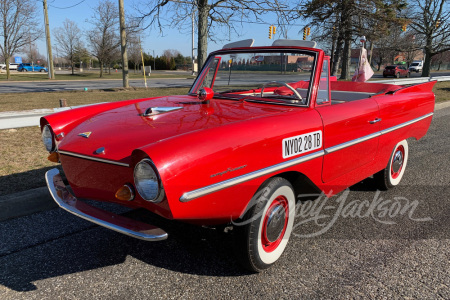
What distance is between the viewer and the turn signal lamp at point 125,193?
83.7 inches

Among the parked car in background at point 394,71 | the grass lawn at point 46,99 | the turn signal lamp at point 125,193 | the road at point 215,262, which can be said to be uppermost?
the parked car in background at point 394,71

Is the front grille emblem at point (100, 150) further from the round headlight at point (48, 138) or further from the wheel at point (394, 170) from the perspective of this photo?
the wheel at point (394, 170)

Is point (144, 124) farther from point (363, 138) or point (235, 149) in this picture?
point (363, 138)

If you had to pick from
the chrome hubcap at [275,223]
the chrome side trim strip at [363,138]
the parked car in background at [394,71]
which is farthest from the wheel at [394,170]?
the parked car in background at [394,71]

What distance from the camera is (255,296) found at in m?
2.23

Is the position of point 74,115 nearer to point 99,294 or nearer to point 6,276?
point 6,276

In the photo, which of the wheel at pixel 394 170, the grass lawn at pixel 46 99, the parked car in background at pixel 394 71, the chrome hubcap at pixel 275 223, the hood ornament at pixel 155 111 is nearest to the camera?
the chrome hubcap at pixel 275 223

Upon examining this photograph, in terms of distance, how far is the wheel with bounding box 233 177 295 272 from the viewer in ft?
7.53

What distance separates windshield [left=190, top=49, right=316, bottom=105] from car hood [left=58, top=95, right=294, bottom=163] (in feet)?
0.70

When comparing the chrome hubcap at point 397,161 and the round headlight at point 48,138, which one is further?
the chrome hubcap at point 397,161

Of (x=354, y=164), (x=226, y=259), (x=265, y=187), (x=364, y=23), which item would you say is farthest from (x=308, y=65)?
(x=364, y=23)

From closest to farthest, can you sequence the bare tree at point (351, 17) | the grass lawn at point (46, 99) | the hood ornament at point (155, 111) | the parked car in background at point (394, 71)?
the hood ornament at point (155, 111) < the grass lawn at point (46, 99) < the bare tree at point (351, 17) < the parked car in background at point (394, 71)

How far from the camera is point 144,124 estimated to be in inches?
102

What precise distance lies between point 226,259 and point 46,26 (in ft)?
86.2
